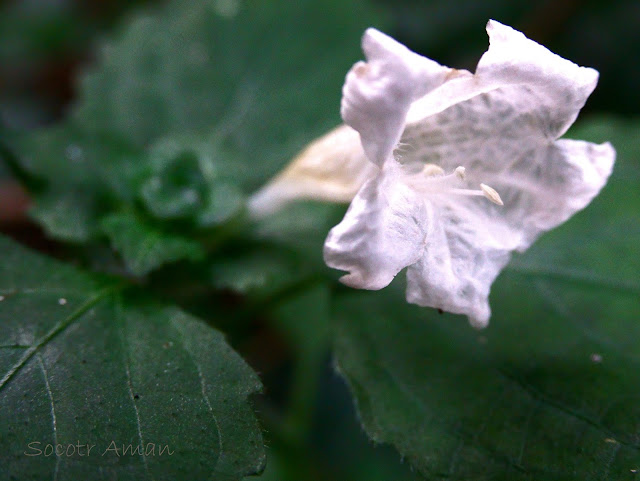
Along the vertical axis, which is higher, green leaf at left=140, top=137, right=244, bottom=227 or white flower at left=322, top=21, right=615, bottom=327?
white flower at left=322, top=21, right=615, bottom=327

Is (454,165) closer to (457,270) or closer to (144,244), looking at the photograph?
(457,270)

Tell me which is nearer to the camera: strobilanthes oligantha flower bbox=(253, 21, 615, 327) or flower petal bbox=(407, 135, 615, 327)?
strobilanthes oligantha flower bbox=(253, 21, 615, 327)

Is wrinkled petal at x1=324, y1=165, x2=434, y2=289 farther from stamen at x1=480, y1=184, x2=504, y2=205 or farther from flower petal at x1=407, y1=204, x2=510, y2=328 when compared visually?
stamen at x1=480, y1=184, x2=504, y2=205

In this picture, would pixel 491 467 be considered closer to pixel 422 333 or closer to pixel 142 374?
pixel 422 333

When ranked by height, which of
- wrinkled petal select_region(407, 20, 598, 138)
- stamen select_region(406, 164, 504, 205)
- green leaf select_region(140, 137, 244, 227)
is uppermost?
→ wrinkled petal select_region(407, 20, 598, 138)

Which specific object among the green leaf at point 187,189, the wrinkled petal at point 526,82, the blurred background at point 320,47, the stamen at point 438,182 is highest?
the wrinkled petal at point 526,82

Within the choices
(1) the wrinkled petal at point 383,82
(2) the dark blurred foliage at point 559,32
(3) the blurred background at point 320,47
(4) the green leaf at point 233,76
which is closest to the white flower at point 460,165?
(1) the wrinkled petal at point 383,82

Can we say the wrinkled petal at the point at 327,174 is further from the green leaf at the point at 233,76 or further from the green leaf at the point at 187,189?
the green leaf at the point at 233,76

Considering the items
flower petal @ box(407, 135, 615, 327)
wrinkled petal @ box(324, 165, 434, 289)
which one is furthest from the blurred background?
wrinkled petal @ box(324, 165, 434, 289)

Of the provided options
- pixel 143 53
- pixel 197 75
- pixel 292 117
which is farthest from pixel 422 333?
pixel 143 53
